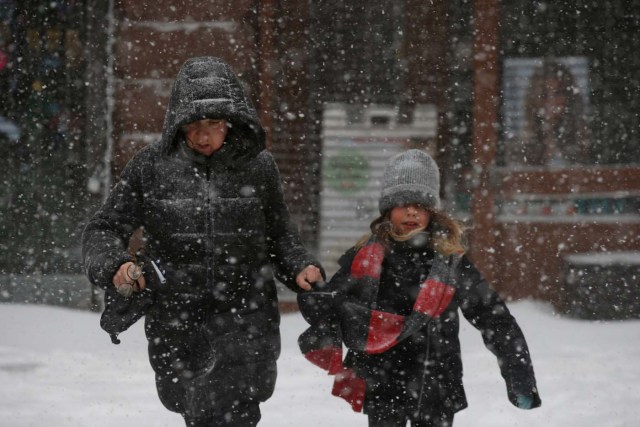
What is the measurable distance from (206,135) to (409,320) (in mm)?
1037

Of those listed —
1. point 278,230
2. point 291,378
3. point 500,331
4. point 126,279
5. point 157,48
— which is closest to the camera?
point 126,279

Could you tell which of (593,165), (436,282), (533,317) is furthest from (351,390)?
(593,165)

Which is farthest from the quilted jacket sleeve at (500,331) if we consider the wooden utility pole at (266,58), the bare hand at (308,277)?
the wooden utility pole at (266,58)

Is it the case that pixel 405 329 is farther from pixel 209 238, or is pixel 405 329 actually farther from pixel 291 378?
pixel 291 378

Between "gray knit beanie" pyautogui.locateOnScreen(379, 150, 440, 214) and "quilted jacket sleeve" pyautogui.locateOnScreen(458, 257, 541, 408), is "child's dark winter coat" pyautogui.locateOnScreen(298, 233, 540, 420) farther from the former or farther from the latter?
"gray knit beanie" pyautogui.locateOnScreen(379, 150, 440, 214)

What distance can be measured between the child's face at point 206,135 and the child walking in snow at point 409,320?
2.17 ft

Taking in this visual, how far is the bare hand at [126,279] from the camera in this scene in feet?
9.02

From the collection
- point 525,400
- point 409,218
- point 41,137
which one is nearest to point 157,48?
point 41,137

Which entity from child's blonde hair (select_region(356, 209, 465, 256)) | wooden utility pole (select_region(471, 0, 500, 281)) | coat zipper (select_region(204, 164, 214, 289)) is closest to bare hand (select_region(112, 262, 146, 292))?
coat zipper (select_region(204, 164, 214, 289))

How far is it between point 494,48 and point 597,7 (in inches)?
50.0

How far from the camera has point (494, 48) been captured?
7262mm

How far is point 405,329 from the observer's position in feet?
10.00

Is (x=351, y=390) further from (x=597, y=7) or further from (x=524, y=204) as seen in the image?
(x=597, y=7)

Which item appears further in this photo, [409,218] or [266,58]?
[266,58]
